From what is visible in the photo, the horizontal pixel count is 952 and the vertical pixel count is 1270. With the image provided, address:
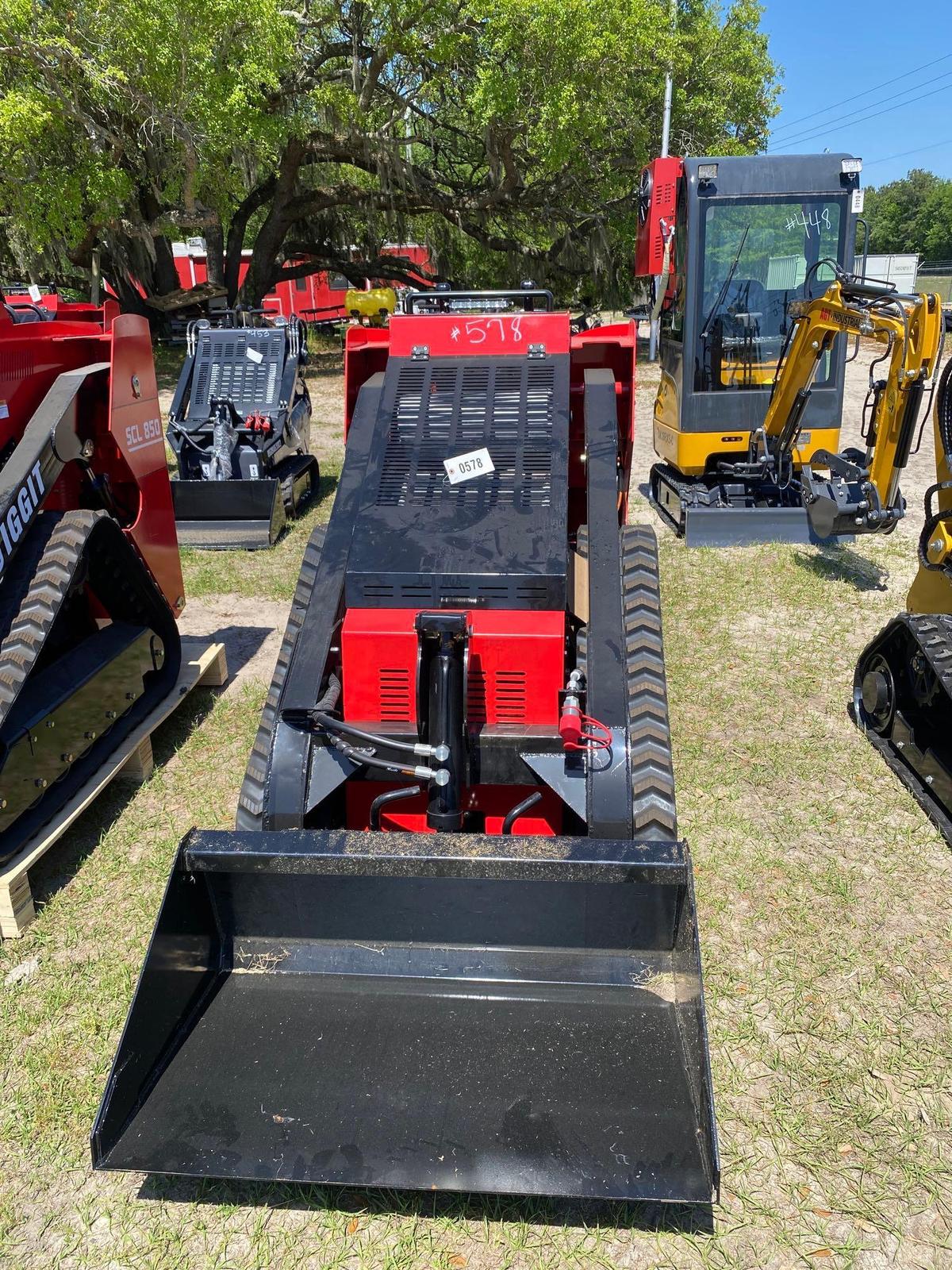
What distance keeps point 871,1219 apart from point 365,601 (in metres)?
2.22

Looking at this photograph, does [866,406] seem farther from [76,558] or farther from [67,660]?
[67,660]

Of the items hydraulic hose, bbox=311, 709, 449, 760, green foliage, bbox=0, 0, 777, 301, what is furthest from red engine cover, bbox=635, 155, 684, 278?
green foliage, bbox=0, 0, 777, 301

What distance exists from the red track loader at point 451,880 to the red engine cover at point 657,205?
187 inches

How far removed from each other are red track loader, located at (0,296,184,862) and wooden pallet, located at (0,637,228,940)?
5 cm

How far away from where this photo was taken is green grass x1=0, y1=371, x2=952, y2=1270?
2225 mm

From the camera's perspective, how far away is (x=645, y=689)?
3.19m

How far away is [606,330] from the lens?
4.12m

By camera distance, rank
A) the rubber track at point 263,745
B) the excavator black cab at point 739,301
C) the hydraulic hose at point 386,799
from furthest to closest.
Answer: the excavator black cab at point 739,301, the rubber track at point 263,745, the hydraulic hose at point 386,799

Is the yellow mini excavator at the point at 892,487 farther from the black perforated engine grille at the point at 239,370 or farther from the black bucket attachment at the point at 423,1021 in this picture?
the black perforated engine grille at the point at 239,370

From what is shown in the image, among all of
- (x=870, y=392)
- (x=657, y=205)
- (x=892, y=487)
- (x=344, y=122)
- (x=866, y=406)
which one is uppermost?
(x=344, y=122)

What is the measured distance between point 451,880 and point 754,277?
656 cm

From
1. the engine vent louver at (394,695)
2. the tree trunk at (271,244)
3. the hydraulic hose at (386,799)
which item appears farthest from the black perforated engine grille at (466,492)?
the tree trunk at (271,244)

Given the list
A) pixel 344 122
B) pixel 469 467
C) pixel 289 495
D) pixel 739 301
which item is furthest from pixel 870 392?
pixel 344 122

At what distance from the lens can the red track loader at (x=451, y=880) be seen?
221 centimetres
